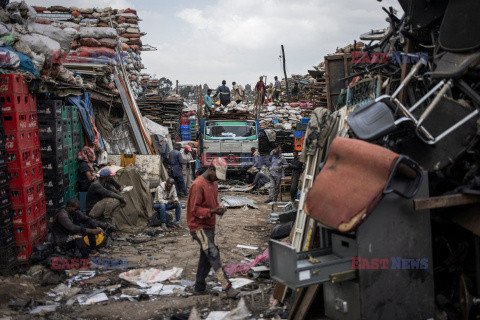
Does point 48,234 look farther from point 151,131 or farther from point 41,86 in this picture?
point 151,131

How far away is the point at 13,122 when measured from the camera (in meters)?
6.55

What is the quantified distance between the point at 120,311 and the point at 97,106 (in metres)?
8.45

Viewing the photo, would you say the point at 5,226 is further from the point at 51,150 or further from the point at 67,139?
the point at 67,139

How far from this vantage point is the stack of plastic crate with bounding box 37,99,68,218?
25.9 feet

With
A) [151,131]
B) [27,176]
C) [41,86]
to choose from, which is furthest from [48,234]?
[151,131]

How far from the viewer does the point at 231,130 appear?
58.1ft

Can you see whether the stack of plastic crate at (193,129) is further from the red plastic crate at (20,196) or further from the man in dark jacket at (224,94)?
the red plastic crate at (20,196)

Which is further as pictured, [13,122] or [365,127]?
[13,122]

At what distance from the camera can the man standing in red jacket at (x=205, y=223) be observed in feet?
19.1

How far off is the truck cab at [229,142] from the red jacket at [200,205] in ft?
36.0

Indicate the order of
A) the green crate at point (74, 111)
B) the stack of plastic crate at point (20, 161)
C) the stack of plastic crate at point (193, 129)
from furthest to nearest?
the stack of plastic crate at point (193, 129) → the green crate at point (74, 111) → the stack of plastic crate at point (20, 161)

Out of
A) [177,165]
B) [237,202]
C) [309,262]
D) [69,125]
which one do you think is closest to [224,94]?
[177,165]

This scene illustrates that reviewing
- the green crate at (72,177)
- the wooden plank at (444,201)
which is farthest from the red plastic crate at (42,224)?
the wooden plank at (444,201)

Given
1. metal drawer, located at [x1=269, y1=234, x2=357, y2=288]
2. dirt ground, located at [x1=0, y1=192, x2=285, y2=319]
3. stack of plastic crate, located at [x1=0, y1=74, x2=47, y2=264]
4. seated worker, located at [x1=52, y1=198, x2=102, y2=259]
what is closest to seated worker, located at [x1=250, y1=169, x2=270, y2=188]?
dirt ground, located at [x1=0, y1=192, x2=285, y2=319]
